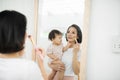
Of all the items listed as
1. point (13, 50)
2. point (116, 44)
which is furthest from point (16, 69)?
point (116, 44)

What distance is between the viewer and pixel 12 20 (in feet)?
2.75

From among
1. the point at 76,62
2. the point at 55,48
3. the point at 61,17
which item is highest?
the point at 61,17

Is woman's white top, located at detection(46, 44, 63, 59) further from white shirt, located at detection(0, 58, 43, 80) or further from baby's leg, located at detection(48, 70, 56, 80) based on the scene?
white shirt, located at detection(0, 58, 43, 80)

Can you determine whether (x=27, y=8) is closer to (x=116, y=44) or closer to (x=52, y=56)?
(x=52, y=56)

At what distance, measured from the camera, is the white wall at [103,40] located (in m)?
1.54

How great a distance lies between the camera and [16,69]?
2.63 ft

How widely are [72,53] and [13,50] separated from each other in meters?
0.79

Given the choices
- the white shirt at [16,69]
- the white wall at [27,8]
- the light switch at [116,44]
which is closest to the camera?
the white shirt at [16,69]

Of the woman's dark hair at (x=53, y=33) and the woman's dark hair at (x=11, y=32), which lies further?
the woman's dark hair at (x=53, y=33)

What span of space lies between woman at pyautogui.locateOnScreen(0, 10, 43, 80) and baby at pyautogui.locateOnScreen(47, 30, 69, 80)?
2.47 feet

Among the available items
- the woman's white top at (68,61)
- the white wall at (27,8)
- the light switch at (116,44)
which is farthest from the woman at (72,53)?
the white wall at (27,8)

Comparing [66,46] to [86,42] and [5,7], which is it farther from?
[5,7]

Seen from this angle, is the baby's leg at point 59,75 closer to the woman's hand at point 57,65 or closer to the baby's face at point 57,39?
the woman's hand at point 57,65

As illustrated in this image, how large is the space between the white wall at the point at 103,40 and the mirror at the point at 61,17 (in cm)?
5
